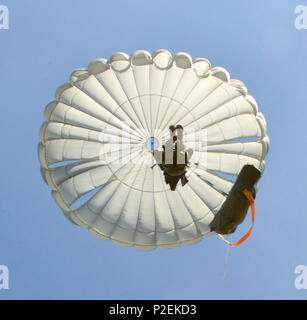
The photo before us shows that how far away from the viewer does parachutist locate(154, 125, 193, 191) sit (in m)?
15.8

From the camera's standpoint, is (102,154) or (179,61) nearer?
(179,61)

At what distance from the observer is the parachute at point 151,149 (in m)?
16.6

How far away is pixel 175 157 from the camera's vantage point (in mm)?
15766

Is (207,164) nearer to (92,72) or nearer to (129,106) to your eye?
(129,106)

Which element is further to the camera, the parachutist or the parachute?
the parachute

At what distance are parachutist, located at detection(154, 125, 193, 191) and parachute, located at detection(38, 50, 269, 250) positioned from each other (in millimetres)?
172

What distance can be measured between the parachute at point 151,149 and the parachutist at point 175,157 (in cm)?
17

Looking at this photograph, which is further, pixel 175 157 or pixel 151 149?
pixel 151 149

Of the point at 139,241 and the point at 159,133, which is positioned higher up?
the point at 159,133

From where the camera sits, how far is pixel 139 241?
657 inches

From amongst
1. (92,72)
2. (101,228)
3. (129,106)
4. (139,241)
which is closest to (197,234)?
(139,241)

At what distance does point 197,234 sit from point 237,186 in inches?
144

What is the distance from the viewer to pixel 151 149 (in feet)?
57.1

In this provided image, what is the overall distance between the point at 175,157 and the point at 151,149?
1803 millimetres
